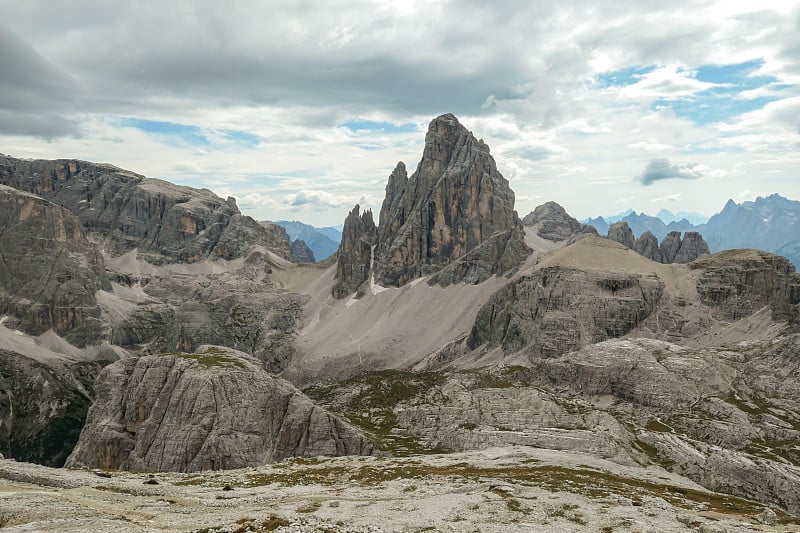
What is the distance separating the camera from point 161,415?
123250 millimetres

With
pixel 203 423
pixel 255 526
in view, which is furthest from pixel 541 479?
pixel 203 423

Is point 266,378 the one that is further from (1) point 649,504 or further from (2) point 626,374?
(2) point 626,374

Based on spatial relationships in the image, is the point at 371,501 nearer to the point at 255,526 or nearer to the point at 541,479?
the point at 255,526

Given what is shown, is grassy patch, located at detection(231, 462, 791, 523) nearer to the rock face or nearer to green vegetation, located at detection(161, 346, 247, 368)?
the rock face

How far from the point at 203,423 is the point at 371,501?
61290mm

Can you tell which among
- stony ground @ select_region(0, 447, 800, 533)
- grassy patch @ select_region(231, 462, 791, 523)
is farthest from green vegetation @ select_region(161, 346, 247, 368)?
grassy patch @ select_region(231, 462, 791, 523)

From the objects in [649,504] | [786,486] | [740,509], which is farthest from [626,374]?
[649,504]

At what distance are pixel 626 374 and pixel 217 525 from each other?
495ft

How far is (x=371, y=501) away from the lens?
225 ft

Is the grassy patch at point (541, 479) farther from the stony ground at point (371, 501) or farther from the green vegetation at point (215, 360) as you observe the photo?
the green vegetation at point (215, 360)

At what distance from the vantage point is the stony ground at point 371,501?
50.8 m

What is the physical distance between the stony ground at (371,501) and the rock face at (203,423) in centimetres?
1812

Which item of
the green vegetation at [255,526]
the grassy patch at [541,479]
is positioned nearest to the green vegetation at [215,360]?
the grassy patch at [541,479]

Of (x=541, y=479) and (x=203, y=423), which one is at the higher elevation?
(x=203, y=423)
